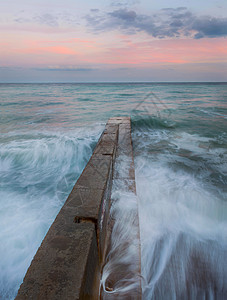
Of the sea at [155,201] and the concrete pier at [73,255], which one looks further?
the sea at [155,201]

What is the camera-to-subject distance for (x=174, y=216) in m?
3.02

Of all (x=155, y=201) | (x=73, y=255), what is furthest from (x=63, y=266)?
(x=155, y=201)

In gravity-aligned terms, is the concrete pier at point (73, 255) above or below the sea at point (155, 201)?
above

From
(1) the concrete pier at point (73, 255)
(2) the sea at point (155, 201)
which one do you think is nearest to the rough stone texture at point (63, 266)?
(1) the concrete pier at point (73, 255)

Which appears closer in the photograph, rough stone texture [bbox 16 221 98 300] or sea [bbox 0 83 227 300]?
rough stone texture [bbox 16 221 98 300]

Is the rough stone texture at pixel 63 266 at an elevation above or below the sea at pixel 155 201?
above

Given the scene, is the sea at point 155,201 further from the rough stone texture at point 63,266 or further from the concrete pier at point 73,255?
the rough stone texture at point 63,266

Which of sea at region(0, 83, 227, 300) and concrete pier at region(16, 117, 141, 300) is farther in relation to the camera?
sea at region(0, 83, 227, 300)

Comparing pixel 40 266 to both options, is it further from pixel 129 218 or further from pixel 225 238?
pixel 225 238

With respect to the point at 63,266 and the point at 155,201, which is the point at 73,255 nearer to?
the point at 63,266

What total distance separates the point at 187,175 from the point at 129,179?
171 cm

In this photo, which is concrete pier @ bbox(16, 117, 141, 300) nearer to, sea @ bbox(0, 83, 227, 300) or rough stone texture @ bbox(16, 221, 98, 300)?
rough stone texture @ bbox(16, 221, 98, 300)

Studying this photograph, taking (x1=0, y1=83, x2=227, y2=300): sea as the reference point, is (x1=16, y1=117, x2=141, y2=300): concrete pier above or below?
above

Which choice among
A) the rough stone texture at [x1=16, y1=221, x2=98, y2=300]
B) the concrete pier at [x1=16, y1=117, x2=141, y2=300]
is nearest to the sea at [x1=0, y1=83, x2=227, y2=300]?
the concrete pier at [x1=16, y1=117, x2=141, y2=300]
